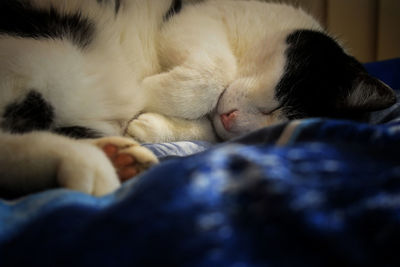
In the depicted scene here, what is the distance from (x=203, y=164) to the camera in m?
0.42

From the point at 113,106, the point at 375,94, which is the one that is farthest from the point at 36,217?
the point at 375,94

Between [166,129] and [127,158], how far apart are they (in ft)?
1.18

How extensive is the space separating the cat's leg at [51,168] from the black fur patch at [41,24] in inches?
12.8

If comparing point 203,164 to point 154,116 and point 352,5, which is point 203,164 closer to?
point 154,116

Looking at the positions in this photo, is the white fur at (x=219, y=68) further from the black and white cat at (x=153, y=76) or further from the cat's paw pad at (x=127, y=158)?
the cat's paw pad at (x=127, y=158)

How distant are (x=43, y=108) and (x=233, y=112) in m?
0.57

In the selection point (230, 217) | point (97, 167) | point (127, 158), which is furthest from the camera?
point (127, 158)

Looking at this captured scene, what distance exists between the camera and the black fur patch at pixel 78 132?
73cm

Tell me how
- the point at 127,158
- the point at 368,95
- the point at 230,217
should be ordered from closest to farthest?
the point at 230,217 < the point at 127,158 < the point at 368,95

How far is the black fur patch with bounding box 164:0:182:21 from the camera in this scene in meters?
1.15

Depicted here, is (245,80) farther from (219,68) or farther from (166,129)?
(166,129)

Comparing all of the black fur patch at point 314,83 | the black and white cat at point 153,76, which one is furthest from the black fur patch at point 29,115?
the black fur patch at point 314,83

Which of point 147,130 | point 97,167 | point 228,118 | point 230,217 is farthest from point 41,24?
point 230,217

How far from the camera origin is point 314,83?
3.49ft
